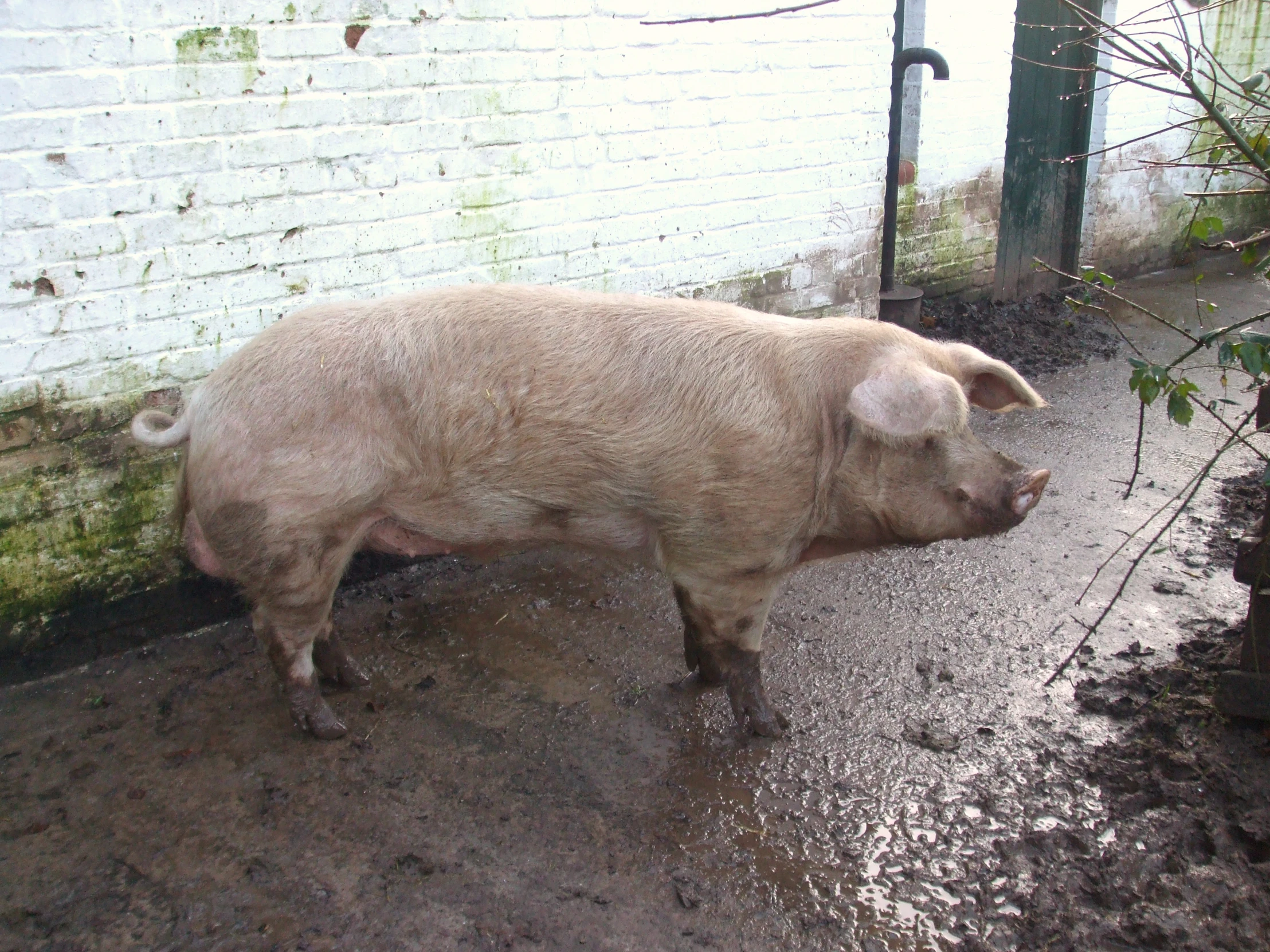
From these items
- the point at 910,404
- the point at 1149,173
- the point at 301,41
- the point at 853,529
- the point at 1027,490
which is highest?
the point at 301,41

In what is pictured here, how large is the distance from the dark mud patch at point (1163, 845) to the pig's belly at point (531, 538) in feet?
4.56

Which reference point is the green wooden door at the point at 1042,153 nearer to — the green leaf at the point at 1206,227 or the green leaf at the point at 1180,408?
the green leaf at the point at 1206,227

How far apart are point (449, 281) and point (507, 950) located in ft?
8.52

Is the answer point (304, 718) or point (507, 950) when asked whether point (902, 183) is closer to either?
point (304, 718)

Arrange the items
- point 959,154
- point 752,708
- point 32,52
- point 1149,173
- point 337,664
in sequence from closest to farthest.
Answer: point 32,52, point 752,708, point 337,664, point 959,154, point 1149,173

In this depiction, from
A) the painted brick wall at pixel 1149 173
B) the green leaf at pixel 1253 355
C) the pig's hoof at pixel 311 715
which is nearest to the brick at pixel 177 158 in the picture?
the pig's hoof at pixel 311 715

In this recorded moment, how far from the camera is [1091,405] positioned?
19.5 feet

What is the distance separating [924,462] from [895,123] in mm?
4217

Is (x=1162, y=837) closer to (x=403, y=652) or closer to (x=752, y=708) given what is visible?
(x=752, y=708)

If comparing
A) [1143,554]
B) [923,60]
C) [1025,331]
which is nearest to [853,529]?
[1143,554]

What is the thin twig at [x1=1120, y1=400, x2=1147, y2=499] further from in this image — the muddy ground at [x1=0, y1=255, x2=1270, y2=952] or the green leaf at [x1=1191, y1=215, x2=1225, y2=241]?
the green leaf at [x1=1191, y1=215, x2=1225, y2=241]

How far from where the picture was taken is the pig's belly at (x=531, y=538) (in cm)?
321

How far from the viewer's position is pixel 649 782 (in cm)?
303

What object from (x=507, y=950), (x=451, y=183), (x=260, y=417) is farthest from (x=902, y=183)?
(x=507, y=950)
